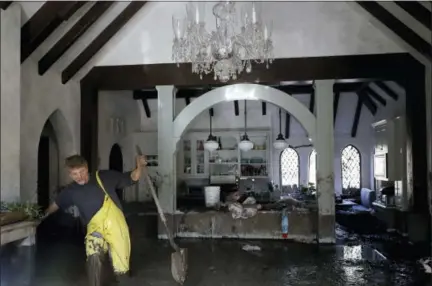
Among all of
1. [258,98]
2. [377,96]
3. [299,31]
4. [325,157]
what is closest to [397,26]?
[299,31]

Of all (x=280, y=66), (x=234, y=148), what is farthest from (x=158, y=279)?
(x=234, y=148)

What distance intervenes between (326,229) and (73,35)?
560 cm

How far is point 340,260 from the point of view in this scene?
6797mm

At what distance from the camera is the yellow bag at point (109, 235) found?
4.44m

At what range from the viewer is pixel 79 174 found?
435cm

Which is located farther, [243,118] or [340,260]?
[243,118]

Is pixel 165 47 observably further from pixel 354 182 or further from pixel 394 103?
pixel 354 182

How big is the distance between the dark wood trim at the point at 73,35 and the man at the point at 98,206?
3.71 meters

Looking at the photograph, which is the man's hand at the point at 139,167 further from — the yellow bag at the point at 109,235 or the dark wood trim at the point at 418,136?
the dark wood trim at the point at 418,136

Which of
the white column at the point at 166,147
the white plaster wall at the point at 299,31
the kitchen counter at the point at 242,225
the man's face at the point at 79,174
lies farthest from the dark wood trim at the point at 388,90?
the man's face at the point at 79,174

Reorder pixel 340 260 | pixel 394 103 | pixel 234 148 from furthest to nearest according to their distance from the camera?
1. pixel 234 148
2. pixel 394 103
3. pixel 340 260

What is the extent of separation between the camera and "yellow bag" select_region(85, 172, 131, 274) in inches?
175

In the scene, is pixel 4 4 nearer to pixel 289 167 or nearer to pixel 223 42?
pixel 223 42

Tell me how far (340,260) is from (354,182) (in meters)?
7.64
